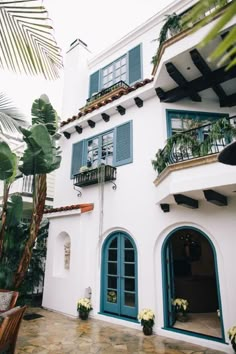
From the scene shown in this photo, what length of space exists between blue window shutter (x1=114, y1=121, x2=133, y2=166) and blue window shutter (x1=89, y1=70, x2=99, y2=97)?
12.1 ft

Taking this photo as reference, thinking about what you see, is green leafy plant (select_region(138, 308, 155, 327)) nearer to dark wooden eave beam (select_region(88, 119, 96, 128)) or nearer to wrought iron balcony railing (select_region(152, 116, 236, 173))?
wrought iron balcony railing (select_region(152, 116, 236, 173))

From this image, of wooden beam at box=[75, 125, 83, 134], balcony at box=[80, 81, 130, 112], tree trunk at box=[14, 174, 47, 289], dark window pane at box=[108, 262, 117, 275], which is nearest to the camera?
tree trunk at box=[14, 174, 47, 289]

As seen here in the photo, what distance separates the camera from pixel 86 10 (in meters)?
2.74

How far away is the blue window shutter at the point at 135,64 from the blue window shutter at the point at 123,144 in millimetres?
2586

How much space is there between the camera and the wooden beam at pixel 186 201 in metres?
6.25

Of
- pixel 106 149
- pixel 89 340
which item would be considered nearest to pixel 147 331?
pixel 89 340

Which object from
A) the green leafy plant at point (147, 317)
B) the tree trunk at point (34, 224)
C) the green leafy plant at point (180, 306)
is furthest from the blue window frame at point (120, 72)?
the green leafy plant at point (147, 317)

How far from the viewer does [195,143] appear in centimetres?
631

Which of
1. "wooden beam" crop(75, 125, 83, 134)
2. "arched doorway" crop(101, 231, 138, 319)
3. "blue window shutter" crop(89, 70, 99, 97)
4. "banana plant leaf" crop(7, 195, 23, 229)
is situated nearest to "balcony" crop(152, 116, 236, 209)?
"arched doorway" crop(101, 231, 138, 319)

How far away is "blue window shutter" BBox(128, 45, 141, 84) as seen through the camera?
1054 cm

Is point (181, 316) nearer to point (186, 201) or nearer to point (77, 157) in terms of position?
point (186, 201)

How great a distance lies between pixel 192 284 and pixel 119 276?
280 centimetres

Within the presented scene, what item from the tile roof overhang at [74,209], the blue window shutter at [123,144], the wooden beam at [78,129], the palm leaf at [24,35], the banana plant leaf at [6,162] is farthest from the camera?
the wooden beam at [78,129]

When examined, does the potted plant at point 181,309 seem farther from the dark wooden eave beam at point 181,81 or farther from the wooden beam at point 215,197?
the dark wooden eave beam at point 181,81
